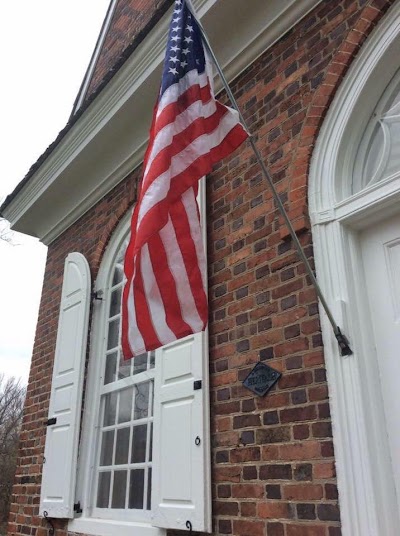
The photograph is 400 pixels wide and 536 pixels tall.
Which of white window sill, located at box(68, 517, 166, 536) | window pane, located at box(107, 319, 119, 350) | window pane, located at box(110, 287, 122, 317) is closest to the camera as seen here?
white window sill, located at box(68, 517, 166, 536)

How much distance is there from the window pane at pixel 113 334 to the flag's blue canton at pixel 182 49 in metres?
2.70

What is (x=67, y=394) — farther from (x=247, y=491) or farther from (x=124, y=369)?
(x=247, y=491)

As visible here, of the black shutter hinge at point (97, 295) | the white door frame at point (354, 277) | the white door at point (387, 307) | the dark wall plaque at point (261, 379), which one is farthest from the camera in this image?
the black shutter hinge at point (97, 295)

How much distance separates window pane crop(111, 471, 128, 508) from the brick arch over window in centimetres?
242

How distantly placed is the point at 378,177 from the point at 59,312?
3.82 meters

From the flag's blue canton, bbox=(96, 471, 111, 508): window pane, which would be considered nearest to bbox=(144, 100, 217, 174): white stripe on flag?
the flag's blue canton

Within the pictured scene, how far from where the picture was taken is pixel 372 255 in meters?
2.65

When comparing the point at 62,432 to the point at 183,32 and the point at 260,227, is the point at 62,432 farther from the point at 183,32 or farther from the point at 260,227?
the point at 183,32

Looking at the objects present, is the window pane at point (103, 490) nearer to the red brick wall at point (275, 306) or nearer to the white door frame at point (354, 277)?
the red brick wall at point (275, 306)

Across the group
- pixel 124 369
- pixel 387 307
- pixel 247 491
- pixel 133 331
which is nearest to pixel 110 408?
pixel 124 369

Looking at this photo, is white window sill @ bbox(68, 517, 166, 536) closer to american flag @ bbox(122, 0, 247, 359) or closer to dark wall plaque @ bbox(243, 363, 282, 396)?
dark wall plaque @ bbox(243, 363, 282, 396)

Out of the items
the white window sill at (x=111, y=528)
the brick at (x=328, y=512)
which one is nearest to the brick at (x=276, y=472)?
the brick at (x=328, y=512)

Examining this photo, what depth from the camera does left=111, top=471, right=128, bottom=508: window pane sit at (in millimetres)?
3938

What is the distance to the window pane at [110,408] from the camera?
443 centimetres
